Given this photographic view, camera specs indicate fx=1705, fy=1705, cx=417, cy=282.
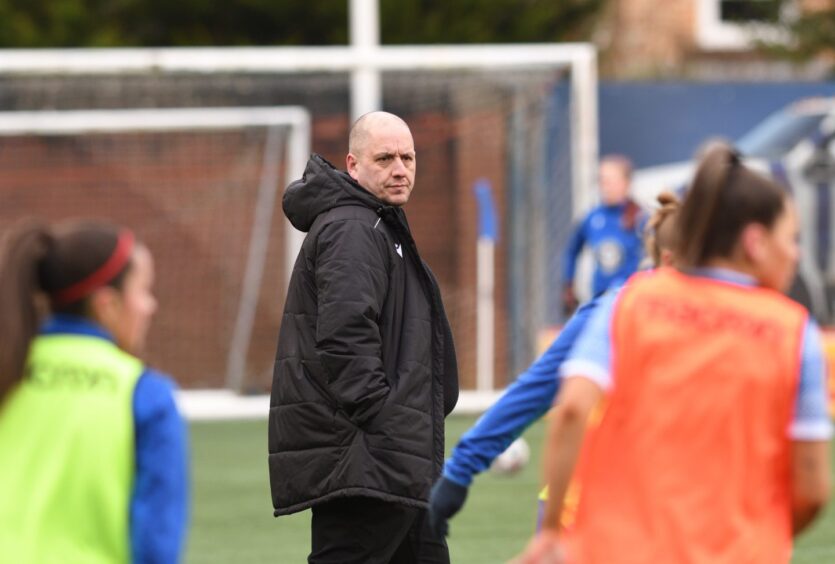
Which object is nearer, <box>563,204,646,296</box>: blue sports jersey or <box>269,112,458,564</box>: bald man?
<box>269,112,458,564</box>: bald man

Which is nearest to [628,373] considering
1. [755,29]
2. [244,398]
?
[244,398]

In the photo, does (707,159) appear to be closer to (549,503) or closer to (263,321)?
(549,503)

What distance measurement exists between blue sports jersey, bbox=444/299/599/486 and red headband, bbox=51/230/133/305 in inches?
33.3

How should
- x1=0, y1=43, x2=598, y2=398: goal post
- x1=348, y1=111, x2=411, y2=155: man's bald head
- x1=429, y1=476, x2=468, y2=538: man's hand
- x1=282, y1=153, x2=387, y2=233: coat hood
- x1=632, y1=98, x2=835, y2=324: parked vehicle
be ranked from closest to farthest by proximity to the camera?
x1=429, y1=476, x2=468, y2=538: man's hand, x1=282, y1=153, x2=387, y2=233: coat hood, x1=348, y1=111, x2=411, y2=155: man's bald head, x1=0, y1=43, x2=598, y2=398: goal post, x1=632, y1=98, x2=835, y2=324: parked vehicle

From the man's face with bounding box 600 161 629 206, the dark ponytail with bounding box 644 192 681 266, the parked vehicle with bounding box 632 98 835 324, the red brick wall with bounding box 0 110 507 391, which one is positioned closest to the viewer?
the dark ponytail with bounding box 644 192 681 266

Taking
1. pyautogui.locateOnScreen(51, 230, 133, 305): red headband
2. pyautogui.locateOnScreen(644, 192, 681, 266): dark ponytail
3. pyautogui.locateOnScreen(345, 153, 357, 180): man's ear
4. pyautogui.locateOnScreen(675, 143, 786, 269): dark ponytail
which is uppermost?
pyautogui.locateOnScreen(675, 143, 786, 269): dark ponytail

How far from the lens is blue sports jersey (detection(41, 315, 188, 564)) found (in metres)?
3.20

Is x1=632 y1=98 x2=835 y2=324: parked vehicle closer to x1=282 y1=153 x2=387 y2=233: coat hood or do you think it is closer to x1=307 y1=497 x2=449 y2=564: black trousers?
x1=282 y1=153 x2=387 y2=233: coat hood

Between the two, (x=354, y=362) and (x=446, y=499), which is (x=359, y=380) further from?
(x=446, y=499)

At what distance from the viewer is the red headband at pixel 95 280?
325 cm

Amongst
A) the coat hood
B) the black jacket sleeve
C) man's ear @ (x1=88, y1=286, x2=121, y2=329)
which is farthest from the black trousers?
man's ear @ (x1=88, y1=286, x2=121, y2=329)

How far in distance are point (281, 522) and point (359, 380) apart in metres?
4.13

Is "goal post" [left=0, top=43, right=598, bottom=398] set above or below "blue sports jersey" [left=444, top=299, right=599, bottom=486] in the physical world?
below

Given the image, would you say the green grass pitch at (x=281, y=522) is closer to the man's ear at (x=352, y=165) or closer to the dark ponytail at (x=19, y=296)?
the man's ear at (x=352, y=165)
